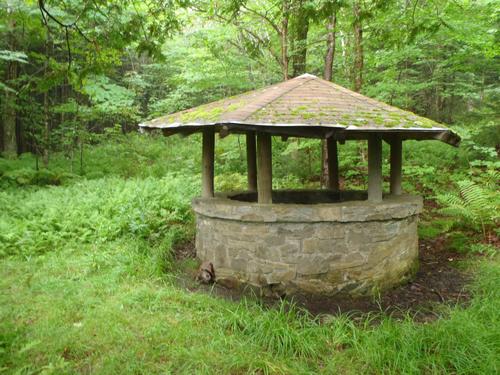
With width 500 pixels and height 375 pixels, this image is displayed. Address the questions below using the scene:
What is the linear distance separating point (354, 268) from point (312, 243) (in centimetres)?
64

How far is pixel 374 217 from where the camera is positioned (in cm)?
477

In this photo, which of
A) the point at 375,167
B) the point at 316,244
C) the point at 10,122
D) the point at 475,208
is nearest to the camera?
the point at 316,244

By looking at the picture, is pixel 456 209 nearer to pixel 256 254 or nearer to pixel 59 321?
pixel 256 254

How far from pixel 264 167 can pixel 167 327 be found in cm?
221

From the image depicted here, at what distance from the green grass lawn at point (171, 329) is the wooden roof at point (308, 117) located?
1.97 meters

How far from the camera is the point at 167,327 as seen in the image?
12.4 ft

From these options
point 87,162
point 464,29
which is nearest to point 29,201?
point 87,162

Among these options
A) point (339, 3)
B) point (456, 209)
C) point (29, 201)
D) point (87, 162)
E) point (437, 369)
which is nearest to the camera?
point (437, 369)

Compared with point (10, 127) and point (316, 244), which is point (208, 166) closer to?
point (316, 244)

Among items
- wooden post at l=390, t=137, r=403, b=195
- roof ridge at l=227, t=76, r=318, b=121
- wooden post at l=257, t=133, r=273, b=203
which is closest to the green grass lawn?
A: wooden post at l=257, t=133, r=273, b=203

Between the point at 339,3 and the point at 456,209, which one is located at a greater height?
the point at 339,3

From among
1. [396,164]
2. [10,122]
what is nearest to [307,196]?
[396,164]

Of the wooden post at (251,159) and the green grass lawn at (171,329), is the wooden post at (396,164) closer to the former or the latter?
the green grass lawn at (171,329)

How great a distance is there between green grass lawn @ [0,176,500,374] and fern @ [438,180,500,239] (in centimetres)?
114
